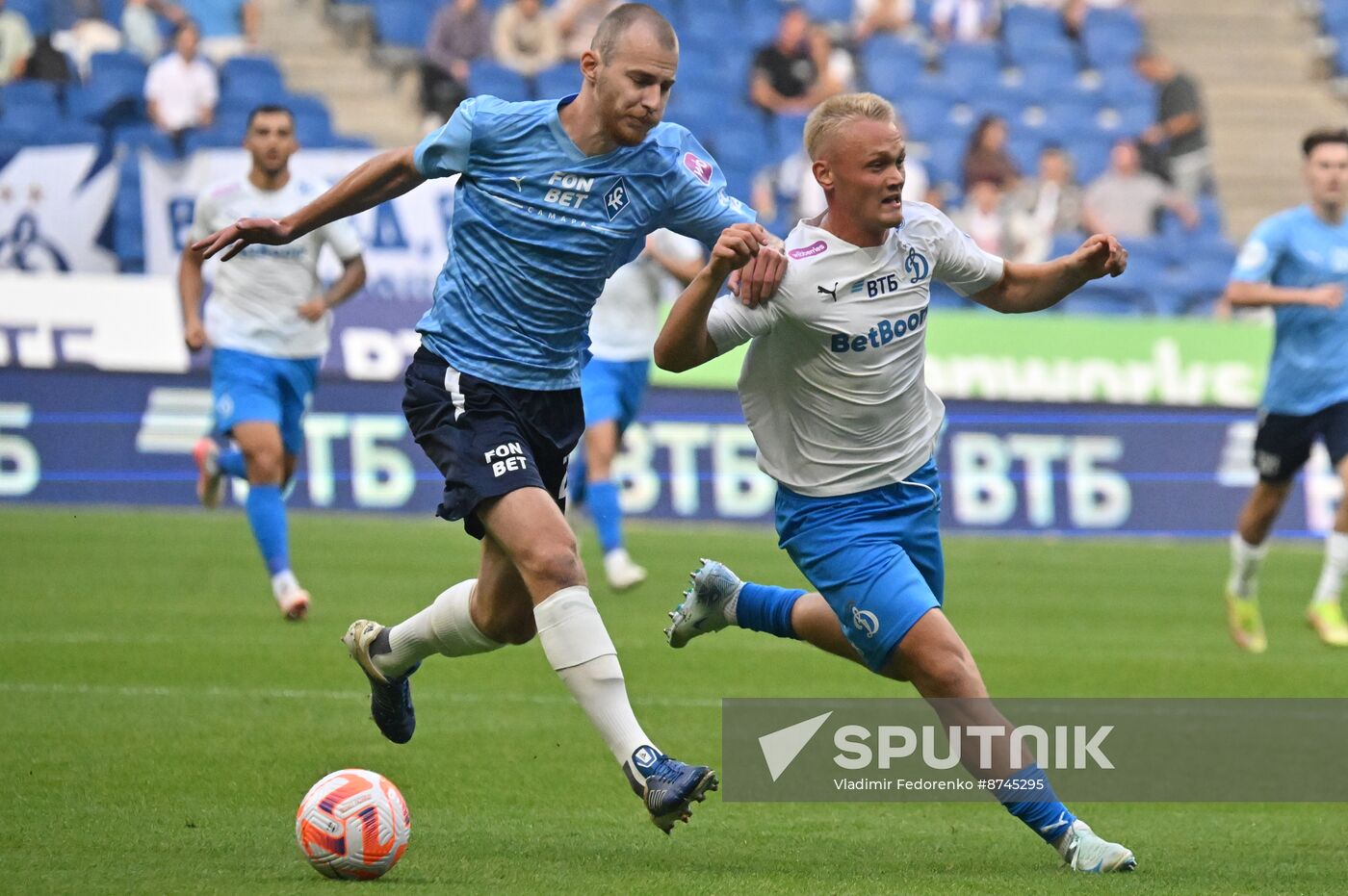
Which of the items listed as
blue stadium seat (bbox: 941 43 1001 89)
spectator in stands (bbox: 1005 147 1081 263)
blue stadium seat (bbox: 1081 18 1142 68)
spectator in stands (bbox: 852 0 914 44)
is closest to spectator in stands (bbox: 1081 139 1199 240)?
spectator in stands (bbox: 1005 147 1081 263)

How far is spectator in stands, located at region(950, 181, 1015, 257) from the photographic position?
21047 millimetres

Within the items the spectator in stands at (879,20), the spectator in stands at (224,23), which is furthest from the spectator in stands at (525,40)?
the spectator in stands at (879,20)

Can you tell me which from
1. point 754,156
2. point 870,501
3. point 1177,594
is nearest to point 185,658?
point 870,501

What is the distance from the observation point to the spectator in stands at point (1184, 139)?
76.3ft

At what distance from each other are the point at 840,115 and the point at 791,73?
16.8m

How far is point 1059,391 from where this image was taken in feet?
59.1

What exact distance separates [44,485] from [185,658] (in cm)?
777

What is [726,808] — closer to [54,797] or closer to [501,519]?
[501,519]

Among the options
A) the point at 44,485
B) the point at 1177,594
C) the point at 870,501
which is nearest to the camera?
the point at 870,501

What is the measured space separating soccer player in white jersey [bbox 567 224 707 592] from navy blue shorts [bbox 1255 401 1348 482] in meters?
3.68

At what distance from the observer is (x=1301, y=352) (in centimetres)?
1109

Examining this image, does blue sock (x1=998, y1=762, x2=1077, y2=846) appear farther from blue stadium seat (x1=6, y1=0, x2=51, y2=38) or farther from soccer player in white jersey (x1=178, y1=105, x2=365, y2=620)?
blue stadium seat (x1=6, y1=0, x2=51, y2=38)

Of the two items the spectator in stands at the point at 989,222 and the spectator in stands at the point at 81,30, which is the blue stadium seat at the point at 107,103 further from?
the spectator in stands at the point at 989,222

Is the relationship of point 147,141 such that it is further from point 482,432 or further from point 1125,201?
point 482,432
